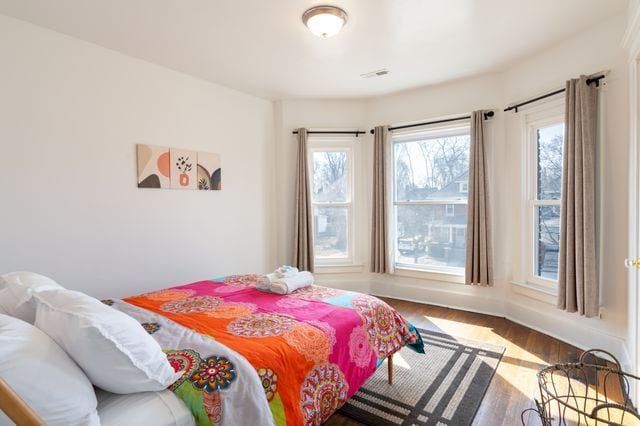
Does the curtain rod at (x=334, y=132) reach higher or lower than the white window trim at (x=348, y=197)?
higher

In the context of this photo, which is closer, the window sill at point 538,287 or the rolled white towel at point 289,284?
the rolled white towel at point 289,284

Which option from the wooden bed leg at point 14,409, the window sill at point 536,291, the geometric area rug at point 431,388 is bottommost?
the geometric area rug at point 431,388

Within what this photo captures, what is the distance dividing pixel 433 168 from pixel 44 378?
13.3ft

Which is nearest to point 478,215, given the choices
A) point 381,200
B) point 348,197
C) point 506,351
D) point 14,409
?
point 381,200

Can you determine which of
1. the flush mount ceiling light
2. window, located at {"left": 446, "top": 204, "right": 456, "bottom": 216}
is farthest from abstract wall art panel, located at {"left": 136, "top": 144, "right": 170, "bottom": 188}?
window, located at {"left": 446, "top": 204, "right": 456, "bottom": 216}

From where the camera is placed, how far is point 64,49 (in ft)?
8.68

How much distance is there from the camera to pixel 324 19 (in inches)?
94.4

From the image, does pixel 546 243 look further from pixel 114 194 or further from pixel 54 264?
pixel 54 264

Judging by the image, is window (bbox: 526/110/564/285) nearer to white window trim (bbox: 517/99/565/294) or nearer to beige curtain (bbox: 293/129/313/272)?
white window trim (bbox: 517/99/565/294)

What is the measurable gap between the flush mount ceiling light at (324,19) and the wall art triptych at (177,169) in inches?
70.1

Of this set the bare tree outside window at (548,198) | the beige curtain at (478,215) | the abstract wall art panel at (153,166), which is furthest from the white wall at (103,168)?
the bare tree outside window at (548,198)

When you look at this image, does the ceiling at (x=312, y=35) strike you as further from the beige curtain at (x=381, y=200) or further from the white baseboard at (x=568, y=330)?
the white baseboard at (x=568, y=330)

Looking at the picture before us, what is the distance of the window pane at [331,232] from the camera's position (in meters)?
4.59

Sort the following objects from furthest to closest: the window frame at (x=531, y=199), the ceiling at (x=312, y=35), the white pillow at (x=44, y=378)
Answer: the window frame at (x=531, y=199) → the ceiling at (x=312, y=35) → the white pillow at (x=44, y=378)
